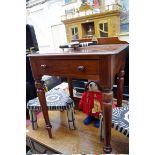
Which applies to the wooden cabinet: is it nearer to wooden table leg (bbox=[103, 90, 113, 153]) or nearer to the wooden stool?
the wooden stool

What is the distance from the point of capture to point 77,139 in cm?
103

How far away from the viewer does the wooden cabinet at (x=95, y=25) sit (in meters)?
2.45

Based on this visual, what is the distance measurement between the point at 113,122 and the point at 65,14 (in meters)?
2.73

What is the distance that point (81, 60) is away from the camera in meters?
0.70

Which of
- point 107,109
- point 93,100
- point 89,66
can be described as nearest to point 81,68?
point 89,66

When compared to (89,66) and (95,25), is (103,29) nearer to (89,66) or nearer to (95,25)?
(95,25)

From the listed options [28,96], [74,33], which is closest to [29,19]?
[74,33]

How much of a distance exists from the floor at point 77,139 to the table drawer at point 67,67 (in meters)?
0.49

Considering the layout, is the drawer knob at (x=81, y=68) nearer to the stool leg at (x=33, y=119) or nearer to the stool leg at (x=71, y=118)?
the stool leg at (x=71, y=118)

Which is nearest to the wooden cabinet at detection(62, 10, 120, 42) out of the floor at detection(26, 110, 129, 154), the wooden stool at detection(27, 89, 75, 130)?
the wooden stool at detection(27, 89, 75, 130)

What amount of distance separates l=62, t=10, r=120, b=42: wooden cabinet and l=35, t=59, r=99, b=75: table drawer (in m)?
1.82

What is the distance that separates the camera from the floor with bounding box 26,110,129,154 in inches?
36.5

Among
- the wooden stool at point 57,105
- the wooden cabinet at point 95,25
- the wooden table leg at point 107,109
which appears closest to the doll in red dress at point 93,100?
the wooden stool at point 57,105
